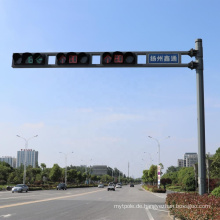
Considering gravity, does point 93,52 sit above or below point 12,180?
above

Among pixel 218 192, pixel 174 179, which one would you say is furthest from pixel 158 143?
pixel 174 179

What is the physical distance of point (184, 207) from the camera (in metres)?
11.5

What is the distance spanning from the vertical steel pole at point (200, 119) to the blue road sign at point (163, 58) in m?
0.95

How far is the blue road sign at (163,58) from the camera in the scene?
1344 cm

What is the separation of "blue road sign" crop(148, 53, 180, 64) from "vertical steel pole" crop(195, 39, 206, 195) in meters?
0.95

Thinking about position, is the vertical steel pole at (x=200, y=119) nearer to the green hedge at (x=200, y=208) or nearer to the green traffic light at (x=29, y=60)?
the green hedge at (x=200, y=208)

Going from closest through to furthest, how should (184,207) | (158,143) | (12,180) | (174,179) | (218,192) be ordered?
(184,207) → (218,192) → (158,143) → (12,180) → (174,179)

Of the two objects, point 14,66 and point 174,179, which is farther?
point 174,179

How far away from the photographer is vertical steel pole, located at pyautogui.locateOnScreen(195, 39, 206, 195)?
12.0 m

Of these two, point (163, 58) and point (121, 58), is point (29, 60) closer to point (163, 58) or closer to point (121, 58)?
point (121, 58)

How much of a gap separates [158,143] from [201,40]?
164ft

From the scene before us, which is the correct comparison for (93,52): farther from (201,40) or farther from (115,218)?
(115,218)

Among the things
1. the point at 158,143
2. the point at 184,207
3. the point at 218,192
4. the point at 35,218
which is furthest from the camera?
the point at 158,143

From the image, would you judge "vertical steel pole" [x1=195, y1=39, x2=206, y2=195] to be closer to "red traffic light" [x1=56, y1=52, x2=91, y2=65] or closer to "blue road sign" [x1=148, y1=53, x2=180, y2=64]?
"blue road sign" [x1=148, y1=53, x2=180, y2=64]
